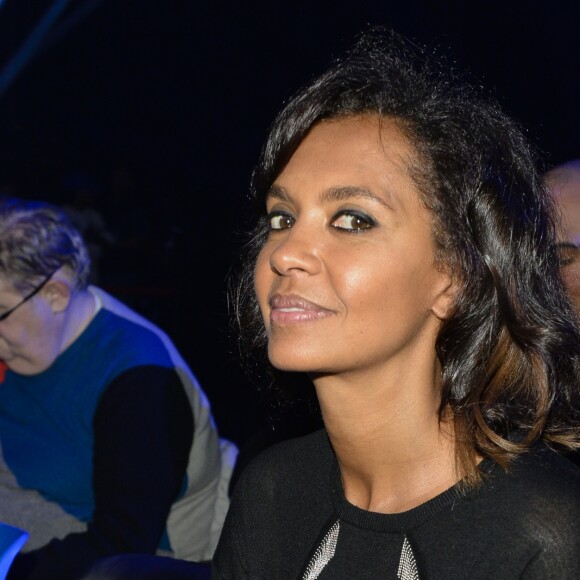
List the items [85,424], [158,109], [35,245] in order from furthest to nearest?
[158,109] < [35,245] < [85,424]

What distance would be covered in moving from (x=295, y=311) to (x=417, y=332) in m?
0.22

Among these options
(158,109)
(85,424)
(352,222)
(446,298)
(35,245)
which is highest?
(158,109)

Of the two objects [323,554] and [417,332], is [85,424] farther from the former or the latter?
[417,332]

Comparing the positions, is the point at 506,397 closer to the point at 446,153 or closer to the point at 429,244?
A: the point at 429,244

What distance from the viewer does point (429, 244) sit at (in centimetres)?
140

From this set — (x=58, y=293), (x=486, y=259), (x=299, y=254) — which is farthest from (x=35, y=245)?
(x=486, y=259)

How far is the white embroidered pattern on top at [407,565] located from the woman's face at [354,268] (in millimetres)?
289

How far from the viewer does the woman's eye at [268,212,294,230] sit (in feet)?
4.96

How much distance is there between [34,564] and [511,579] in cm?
150

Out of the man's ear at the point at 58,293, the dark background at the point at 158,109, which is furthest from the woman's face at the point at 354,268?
the dark background at the point at 158,109

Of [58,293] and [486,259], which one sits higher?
[486,259]

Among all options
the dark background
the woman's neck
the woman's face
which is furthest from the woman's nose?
the dark background

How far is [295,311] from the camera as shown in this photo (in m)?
1.35

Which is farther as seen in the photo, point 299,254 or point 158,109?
point 158,109
